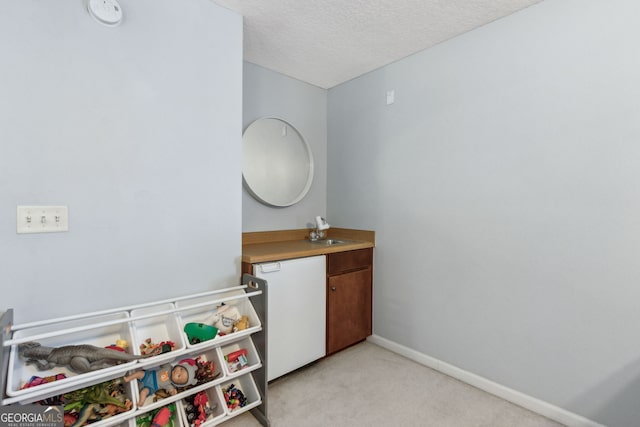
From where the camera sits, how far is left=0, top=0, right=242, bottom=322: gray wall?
1.22 meters

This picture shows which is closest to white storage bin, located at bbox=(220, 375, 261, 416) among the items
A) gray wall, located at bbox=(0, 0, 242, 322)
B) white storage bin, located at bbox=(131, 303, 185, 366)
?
white storage bin, located at bbox=(131, 303, 185, 366)

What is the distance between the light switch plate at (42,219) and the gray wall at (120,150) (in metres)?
Answer: 0.02

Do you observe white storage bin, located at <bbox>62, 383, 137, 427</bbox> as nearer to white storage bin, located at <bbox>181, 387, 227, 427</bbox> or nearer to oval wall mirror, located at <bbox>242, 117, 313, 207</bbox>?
white storage bin, located at <bbox>181, 387, 227, 427</bbox>

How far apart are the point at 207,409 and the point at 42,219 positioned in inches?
44.8

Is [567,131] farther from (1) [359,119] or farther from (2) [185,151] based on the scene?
(2) [185,151]

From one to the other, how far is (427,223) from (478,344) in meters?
0.84

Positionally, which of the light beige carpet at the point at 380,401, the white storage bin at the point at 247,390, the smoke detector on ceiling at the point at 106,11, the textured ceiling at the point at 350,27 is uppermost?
the textured ceiling at the point at 350,27

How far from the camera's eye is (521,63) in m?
1.73

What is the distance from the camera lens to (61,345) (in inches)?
50.3

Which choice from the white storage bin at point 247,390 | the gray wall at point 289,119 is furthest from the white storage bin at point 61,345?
the gray wall at point 289,119

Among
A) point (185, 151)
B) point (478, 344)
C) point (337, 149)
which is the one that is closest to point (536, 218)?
point (478, 344)

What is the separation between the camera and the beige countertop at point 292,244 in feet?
6.26

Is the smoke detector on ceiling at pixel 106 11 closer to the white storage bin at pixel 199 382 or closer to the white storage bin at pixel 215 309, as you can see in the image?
the white storage bin at pixel 215 309

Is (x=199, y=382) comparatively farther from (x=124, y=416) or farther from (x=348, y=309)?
(x=348, y=309)
